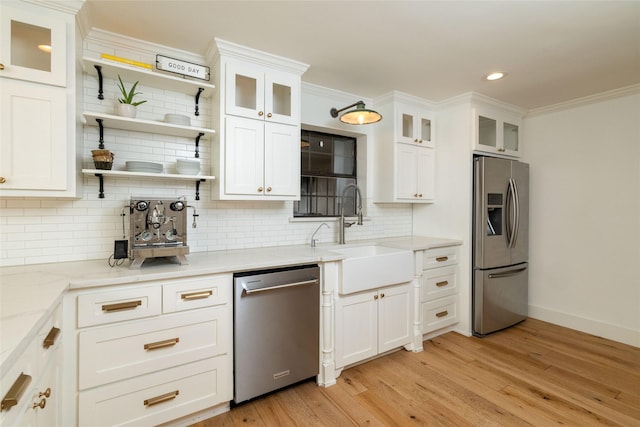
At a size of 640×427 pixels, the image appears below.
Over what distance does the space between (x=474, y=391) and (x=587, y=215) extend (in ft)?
7.80

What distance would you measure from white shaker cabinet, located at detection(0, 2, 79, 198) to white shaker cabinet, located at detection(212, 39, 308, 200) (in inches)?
32.7

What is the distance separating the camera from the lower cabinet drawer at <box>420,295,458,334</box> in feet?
9.43

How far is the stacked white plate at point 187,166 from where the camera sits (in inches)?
81.6

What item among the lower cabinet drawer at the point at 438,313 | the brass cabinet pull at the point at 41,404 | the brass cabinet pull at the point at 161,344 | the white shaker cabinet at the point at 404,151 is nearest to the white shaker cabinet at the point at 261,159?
the brass cabinet pull at the point at 161,344

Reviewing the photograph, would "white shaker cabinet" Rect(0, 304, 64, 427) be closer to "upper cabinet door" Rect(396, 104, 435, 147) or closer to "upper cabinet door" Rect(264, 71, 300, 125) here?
"upper cabinet door" Rect(264, 71, 300, 125)

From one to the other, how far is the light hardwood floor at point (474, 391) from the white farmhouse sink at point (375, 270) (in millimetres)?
695

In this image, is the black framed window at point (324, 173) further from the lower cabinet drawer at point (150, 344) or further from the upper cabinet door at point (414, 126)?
the lower cabinet drawer at point (150, 344)

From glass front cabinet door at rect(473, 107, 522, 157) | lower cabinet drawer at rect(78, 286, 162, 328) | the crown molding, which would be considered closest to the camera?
lower cabinet drawer at rect(78, 286, 162, 328)

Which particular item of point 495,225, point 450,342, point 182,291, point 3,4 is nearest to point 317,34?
point 3,4

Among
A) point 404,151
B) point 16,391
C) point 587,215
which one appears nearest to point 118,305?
point 16,391

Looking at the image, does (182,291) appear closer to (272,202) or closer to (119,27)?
(272,202)

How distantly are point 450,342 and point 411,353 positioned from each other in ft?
1.69

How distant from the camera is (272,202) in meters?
2.71

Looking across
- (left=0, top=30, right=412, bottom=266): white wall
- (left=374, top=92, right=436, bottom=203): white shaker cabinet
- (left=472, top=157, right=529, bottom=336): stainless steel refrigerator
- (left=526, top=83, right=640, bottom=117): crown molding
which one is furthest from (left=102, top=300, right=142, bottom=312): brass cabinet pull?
(left=526, top=83, right=640, bottom=117): crown molding
